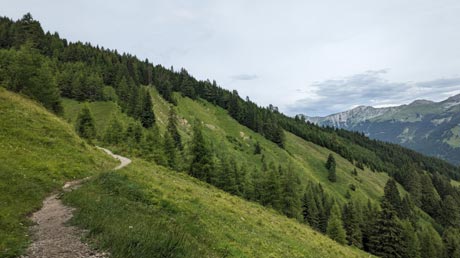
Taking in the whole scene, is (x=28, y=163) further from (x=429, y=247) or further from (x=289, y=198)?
(x=429, y=247)


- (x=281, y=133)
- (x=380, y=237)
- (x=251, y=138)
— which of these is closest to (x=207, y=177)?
(x=380, y=237)

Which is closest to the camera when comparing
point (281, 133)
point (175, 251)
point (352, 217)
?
point (175, 251)

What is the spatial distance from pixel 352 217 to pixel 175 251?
3167 inches

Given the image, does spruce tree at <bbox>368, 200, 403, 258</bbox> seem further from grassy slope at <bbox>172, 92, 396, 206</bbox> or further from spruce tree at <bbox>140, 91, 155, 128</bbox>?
spruce tree at <bbox>140, 91, 155, 128</bbox>

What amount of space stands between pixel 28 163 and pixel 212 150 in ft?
287

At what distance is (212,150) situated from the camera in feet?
348

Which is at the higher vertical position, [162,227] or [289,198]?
[162,227]

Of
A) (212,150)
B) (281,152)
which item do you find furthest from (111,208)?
(281,152)

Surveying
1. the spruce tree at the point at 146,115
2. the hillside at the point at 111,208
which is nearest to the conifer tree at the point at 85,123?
the hillside at the point at 111,208

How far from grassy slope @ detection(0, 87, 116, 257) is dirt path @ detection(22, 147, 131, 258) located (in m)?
0.42

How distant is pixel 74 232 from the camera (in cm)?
1044

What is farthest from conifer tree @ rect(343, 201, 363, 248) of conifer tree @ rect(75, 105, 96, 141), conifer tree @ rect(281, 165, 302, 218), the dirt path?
the dirt path

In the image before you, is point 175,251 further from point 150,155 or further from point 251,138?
point 251,138

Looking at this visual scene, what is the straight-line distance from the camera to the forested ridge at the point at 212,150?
57.4 metres
